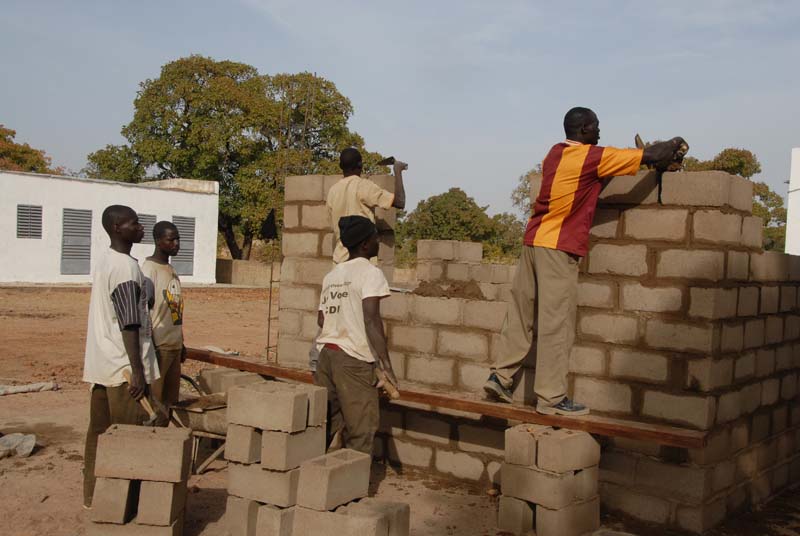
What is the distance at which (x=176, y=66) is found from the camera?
33.2 metres

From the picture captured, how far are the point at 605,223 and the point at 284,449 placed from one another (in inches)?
101

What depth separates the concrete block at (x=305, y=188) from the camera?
6769 millimetres

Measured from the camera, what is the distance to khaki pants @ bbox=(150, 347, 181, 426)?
18.4ft

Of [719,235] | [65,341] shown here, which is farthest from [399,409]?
[65,341]

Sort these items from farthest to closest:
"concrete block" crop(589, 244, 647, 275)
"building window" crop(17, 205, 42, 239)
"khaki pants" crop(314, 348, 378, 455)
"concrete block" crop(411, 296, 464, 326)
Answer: "building window" crop(17, 205, 42, 239)
"concrete block" crop(411, 296, 464, 326)
"concrete block" crop(589, 244, 647, 275)
"khaki pants" crop(314, 348, 378, 455)

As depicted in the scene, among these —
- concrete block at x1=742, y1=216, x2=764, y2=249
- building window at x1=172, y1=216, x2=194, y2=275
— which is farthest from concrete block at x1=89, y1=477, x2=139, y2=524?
building window at x1=172, y1=216, x2=194, y2=275

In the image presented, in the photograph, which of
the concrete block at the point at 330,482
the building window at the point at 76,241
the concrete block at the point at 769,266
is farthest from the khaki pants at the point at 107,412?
the building window at the point at 76,241

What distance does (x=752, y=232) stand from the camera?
5.27m

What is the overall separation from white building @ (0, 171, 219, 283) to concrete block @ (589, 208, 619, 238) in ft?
73.9

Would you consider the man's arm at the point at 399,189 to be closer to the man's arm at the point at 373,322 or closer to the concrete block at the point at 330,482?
the man's arm at the point at 373,322

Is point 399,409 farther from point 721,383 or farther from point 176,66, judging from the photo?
point 176,66

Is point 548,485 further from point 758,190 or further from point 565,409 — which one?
point 758,190

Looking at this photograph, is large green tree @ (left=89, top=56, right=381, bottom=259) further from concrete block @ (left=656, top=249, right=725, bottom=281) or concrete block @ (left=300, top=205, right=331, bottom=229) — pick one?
concrete block @ (left=656, top=249, right=725, bottom=281)

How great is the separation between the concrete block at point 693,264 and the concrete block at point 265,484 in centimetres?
265
